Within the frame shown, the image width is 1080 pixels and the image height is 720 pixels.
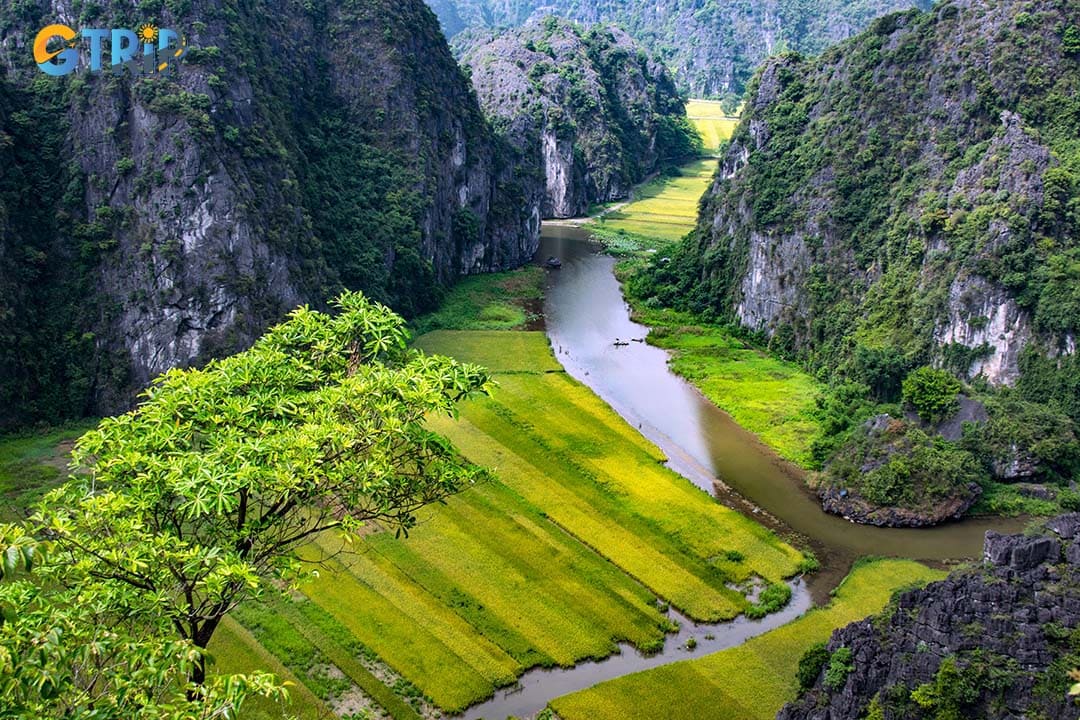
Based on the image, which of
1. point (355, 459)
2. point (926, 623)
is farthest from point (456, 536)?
point (355, 459)

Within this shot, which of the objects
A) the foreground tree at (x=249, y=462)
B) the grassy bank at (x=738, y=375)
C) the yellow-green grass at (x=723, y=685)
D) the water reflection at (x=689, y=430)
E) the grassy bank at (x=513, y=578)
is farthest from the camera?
the grassy bank at (x=738, y=375)

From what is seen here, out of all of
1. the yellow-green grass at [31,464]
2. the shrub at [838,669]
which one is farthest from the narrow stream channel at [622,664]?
the yellow-green grass at [31,464]

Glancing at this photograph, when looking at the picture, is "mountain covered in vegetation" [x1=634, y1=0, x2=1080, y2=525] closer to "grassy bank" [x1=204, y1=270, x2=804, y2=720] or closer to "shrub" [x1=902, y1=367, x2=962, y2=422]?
"shrub" [x1=902, y1=367, x2=962, y2=422]

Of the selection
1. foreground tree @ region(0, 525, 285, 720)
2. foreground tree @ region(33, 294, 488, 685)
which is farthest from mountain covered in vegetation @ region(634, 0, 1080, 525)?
foreground tree @ region(0, 525, 285, 720)

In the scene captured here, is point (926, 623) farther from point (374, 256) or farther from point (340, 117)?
point (340, 117)

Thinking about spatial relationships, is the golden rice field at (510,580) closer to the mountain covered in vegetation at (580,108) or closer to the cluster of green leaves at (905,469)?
the cluster of green leaves at (905,469)

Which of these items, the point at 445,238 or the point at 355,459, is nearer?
the point at 355,459

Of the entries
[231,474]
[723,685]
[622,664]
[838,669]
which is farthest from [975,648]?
[231,474]
